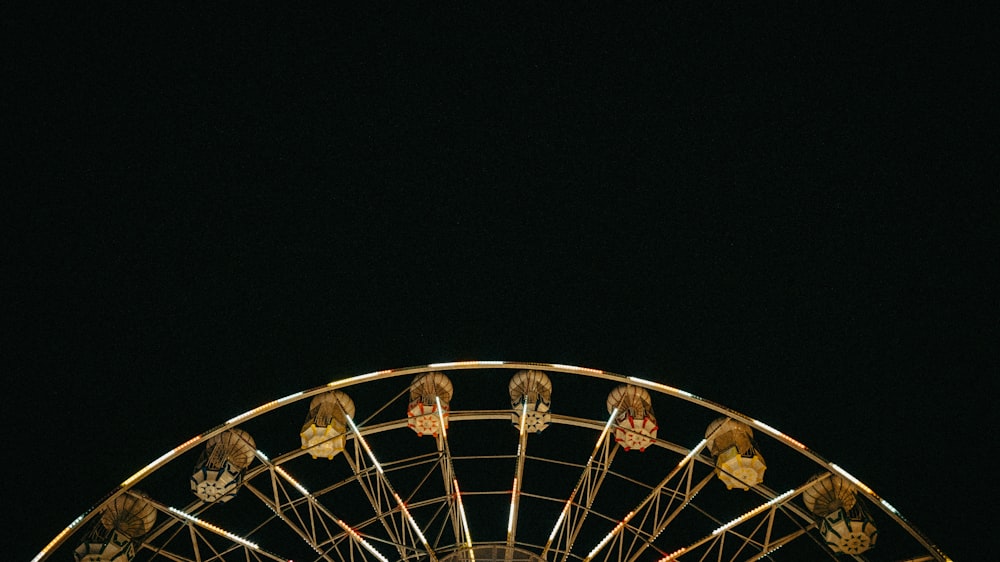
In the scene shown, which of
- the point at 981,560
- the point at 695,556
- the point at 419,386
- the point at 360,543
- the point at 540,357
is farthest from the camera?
the point at 695,556

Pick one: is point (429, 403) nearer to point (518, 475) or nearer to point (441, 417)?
point (441, 417)

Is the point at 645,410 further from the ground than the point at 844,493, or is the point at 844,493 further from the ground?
the point at 645,410

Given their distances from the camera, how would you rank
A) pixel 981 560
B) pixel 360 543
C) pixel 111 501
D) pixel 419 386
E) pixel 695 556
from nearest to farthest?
pixel 111 501
pixel 360 543
pixel 419 386
pixel 981 560
pixel 695 556

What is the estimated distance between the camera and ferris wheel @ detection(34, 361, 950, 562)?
10117 millimetres

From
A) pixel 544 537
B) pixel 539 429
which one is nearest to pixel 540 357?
pixel 539 429

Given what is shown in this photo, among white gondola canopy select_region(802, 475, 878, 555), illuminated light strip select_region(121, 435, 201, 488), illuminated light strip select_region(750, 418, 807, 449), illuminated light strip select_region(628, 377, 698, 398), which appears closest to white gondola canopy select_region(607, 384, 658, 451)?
illuminated light strip select_region(628, 377, 698, 398)

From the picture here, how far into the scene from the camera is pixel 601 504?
58.2 ft

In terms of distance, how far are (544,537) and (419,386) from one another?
9431 millimetres

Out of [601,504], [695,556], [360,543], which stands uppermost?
[360,543]

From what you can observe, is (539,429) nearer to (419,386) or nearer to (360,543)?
(419,386)

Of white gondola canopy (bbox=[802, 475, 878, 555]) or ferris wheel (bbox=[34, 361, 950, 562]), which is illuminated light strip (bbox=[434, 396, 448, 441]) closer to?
ferris wheel (bbox=[34, 361, 950, 562])

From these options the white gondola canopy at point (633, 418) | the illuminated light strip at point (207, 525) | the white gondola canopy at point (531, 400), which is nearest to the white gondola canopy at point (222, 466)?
the illuminated light strip at point (207, 525)

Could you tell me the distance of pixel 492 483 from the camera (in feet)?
61.2

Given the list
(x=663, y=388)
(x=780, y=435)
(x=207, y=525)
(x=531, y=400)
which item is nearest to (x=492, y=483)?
(x=531, y=400)
